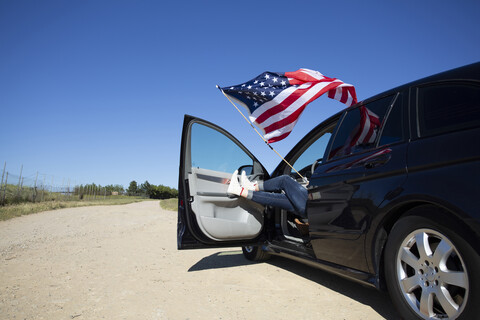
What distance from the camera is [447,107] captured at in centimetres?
187

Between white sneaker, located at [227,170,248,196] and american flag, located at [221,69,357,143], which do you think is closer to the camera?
white sneaker, located at [227,170,248,196]

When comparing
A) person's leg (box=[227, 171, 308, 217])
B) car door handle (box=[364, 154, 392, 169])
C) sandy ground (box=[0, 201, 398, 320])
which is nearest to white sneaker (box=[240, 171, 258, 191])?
person's leg (box=[227, 171, 308, 217])

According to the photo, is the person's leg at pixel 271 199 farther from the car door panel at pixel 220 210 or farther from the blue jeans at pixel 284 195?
the car door panel at pixel 220 210

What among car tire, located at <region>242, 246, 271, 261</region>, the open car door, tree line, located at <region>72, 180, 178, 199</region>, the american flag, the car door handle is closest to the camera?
the car door handle

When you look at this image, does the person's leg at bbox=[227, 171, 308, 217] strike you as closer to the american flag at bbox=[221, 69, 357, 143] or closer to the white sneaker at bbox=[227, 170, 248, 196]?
the white sneaker at bbox=[227, 170, 248, 196]

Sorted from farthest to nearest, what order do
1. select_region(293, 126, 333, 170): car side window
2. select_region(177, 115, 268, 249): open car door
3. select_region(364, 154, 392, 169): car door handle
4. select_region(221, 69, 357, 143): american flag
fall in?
select_region(221, 69, 357, 143): american flag → select_region(293, 126, 333, 170): car side window → select_region(177, 115, 268, 249): open car door → select_region(364, 154, 392, 169): car door handle

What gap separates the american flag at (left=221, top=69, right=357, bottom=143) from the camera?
430 cm

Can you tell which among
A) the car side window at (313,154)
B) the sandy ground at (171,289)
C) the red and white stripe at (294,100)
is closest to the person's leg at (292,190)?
the car side window at (313,154)

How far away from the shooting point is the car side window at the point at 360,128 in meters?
2.48

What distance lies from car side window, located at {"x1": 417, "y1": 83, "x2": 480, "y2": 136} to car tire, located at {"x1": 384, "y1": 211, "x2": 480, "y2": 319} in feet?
1.69

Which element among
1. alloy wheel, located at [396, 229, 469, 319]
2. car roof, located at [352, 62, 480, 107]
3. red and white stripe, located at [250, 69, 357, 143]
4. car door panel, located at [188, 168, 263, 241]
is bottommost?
alloy wheel, located at [396, 229, 469, 319]

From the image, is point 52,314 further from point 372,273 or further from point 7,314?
point 372,273

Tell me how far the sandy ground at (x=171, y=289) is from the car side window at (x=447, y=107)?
1.44m

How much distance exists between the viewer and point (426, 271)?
172cm
